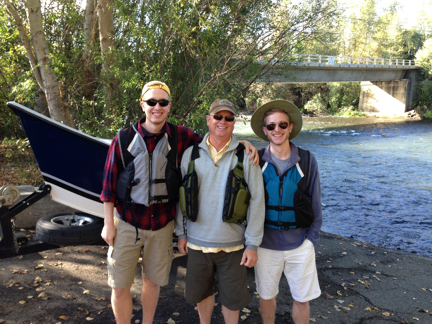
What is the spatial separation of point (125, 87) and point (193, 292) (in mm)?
5256

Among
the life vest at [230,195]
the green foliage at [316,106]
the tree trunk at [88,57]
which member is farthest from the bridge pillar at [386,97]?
the life vest at [230,195]

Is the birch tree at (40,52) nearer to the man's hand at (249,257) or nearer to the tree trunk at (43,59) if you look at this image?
the tree trunk at (43,59)

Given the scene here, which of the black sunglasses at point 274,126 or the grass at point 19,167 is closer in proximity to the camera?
the black sunglasses at point 274,126

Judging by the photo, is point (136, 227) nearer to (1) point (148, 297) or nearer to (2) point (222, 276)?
(1) point (148, 297)

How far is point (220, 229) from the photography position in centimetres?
270

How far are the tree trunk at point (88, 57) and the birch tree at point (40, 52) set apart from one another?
3.53 ft

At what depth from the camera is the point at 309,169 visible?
9.35 ft

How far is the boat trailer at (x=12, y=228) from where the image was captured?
11.7 ft

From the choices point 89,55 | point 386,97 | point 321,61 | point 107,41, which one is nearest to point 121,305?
point 107,41

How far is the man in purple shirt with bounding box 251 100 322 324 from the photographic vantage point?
2.81 meters

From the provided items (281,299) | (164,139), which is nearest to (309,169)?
(164,139)

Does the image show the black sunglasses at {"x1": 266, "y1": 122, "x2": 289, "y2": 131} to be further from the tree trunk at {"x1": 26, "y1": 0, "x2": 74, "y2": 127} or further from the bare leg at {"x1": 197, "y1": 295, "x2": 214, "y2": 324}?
the tree trunk at {"x1": 26, "y1": 0, "x2": 74, "y2": 127}

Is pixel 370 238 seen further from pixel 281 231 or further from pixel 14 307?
pixel 14 307

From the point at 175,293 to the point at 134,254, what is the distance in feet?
4.51
